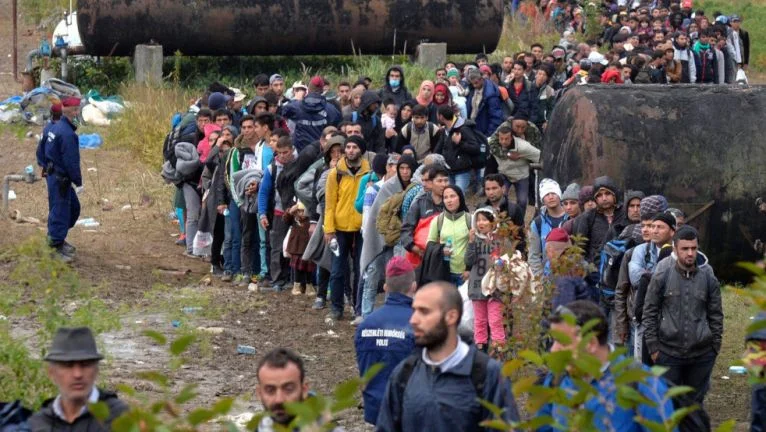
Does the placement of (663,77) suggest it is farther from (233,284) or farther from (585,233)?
(585,233)

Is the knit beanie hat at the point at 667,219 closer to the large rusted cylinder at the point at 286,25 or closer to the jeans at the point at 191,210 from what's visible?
the jeans at the point at 191,210

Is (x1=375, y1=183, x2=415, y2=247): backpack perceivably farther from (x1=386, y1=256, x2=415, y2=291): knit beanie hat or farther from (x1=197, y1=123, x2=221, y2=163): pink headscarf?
(x1=197, y1=123, x2=221, y2=163): pink headscarf

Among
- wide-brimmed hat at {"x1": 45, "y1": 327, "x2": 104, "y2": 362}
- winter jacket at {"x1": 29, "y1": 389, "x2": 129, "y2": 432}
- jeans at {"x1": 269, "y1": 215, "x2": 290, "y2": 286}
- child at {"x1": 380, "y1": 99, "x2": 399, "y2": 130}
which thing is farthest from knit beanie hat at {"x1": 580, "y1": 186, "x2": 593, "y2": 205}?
winter jacket at {"x1": 29, "y1": 389, "x2": 129, "y2": 432}

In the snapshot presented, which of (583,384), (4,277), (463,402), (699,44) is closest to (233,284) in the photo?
(4,277)

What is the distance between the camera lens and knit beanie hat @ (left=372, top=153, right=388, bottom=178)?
1330cm

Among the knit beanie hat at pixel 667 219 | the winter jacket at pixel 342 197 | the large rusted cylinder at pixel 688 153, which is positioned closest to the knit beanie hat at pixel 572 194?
the knit beanie hat at pixel 667 219

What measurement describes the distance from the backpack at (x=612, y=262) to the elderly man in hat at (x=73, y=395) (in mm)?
5522

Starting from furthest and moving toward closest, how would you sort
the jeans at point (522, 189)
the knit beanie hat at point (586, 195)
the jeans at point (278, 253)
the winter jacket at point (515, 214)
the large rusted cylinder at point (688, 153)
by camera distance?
the jeans at point (522, 189), the jeans at point (278, 253), the large rusted cylinder at point (688, 153), the knit beanie hat at point (586, 195), the winter jacket at point (515, 214)

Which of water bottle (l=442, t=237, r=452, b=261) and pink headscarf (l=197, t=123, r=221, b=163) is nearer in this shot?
water bottle (l=442, t=237, r=452, b=261)

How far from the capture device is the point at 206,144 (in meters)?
16.2

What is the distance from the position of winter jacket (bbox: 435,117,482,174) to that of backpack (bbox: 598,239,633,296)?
5.28 metres

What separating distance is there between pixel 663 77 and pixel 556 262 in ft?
43.4

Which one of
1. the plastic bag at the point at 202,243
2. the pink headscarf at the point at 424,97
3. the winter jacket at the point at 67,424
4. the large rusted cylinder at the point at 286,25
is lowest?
the plastic bag at the point at 202,243

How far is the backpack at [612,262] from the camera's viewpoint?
35.0 feet
